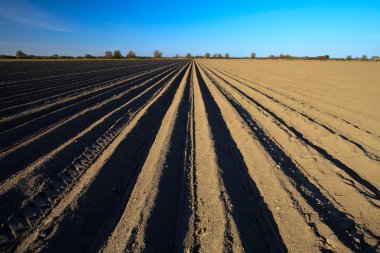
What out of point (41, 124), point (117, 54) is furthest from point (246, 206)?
point (117, 54)

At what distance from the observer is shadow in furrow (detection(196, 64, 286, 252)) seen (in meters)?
3.24

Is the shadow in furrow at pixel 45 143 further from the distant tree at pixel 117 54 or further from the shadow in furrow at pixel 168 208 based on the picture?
the distant tree at pixel 117 54

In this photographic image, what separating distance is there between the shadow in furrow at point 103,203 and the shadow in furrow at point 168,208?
50 cm

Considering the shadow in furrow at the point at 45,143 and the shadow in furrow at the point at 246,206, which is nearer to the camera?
the shadow in furrow at the point at 246,206

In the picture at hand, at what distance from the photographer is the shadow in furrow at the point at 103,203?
3256mm

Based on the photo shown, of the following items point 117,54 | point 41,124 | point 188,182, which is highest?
point 188,182

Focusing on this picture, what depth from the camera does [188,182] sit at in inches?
184

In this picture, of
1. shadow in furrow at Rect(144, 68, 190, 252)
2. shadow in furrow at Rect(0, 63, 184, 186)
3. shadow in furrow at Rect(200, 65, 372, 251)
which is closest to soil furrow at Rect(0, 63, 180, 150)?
shadow in furrow at Rect(0, 63, 184, 186)

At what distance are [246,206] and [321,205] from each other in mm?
1059

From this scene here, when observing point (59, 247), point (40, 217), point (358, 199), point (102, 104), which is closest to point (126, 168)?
point (40, 217)

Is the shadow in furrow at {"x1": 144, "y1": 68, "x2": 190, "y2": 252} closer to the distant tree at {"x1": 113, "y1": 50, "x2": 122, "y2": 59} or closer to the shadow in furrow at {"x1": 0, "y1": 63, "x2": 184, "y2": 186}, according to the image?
the shadow in furrow at {"x1": 0, "y1": 63, "x2": 184, "y2": 186}

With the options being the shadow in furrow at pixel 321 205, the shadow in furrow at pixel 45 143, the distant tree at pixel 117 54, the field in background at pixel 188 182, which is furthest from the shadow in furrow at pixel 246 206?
the distant tree at pixel 117 54

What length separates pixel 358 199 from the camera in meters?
4.05

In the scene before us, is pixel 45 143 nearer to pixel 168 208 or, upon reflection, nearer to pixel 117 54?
pixel 168 208
